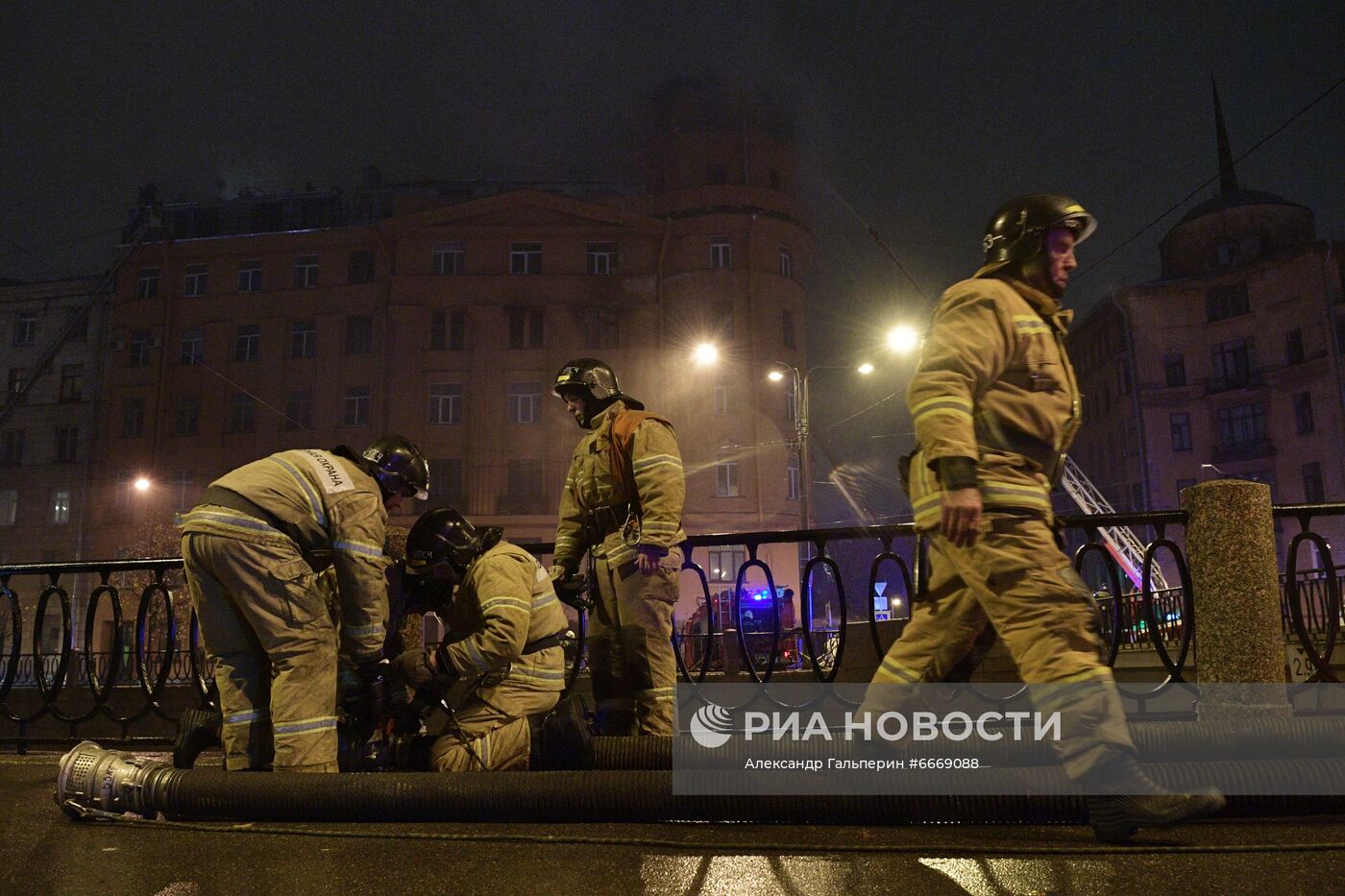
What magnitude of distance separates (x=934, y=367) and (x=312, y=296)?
44.4 meters

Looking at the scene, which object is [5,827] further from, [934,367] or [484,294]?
[484,294]

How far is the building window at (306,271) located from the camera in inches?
1741

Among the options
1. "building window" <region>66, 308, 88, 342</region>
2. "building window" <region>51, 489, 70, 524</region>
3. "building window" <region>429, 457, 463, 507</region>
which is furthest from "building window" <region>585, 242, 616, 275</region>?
"building window" <region>51, 489, 70, 524</region>

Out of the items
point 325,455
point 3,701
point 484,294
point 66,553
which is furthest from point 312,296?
point 325,455

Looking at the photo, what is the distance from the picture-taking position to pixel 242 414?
44.0m

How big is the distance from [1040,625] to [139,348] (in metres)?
50.0

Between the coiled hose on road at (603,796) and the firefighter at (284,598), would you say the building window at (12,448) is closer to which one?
the firefighter at (284,598)

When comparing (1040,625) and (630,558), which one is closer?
(1040,625)

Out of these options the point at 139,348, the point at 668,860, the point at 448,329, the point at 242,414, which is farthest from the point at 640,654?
the point at 139,348

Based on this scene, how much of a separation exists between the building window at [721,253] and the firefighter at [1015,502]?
38352 mm

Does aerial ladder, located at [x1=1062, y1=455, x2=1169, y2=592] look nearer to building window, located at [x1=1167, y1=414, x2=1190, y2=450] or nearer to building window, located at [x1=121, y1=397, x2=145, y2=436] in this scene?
building window, located at [x1=1167, y1=414, x2=1190, y2=450]

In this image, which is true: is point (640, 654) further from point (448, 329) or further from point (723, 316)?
point (448, 329)

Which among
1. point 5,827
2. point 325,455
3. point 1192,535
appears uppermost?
point 325,455

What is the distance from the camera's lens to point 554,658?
208 inches
